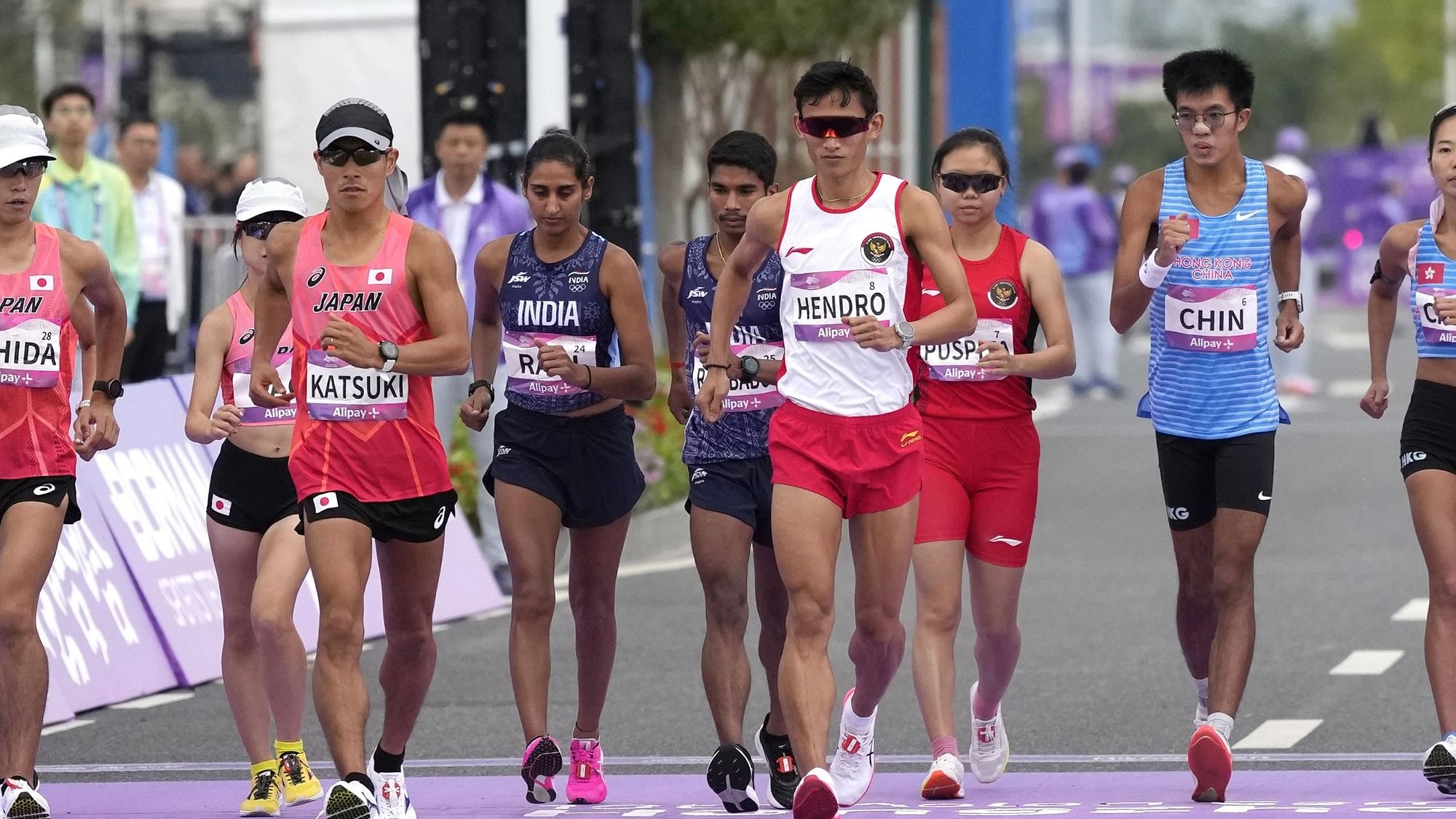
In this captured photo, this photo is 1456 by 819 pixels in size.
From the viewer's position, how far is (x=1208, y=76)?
8.06 m

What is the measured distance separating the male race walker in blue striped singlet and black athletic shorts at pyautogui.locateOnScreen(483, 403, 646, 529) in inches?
65.8

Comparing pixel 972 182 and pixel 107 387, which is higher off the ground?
pixel 972 182

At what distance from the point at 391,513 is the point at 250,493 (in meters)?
0.88

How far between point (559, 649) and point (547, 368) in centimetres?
411

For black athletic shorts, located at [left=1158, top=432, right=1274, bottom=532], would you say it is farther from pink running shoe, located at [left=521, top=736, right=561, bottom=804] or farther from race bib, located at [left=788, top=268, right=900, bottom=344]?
pink running shoe, located at [left=521, top=736, right=561, bottom=804]

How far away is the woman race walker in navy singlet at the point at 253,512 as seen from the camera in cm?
810

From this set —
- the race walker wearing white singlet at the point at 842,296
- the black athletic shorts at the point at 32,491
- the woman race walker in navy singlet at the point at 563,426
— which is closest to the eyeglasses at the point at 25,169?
the black athletic shorts at the point at 32,491

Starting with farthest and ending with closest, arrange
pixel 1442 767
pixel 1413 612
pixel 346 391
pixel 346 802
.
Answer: pixel 1413 612
pixel 1442 767
pixel 346 391
pixel 346 802

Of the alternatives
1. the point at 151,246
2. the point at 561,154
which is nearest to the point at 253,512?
the point at 561,154

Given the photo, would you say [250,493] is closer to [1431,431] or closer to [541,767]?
[541,767]

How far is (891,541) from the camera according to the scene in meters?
7.61

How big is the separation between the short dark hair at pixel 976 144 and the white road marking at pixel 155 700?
4091 millimetres

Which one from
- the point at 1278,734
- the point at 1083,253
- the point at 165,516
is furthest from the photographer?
the point at 1083,253

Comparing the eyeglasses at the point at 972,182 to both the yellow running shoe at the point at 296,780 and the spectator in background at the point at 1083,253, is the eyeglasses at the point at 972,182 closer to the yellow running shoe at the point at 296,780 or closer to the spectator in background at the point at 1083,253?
the yellow running shoe at the point at 296,780
